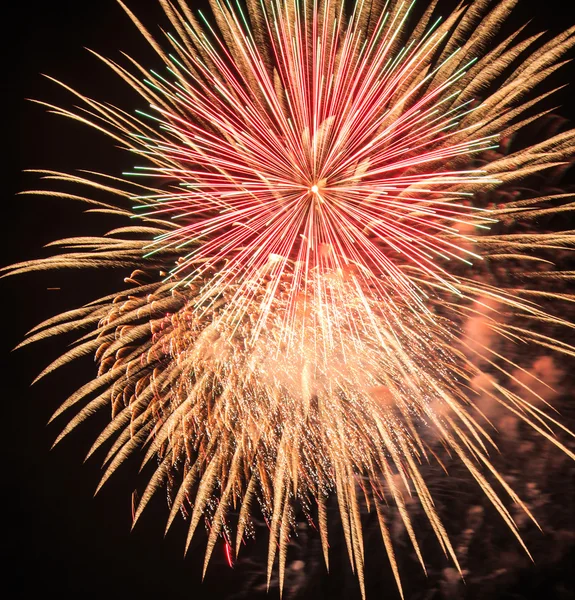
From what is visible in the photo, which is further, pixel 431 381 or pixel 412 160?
pixel 431 381

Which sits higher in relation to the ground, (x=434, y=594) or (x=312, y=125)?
(x=312, y=125)

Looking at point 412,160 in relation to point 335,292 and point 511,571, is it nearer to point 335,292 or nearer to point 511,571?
point 335,292

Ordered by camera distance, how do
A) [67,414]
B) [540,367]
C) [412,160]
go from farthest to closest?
[67,414]
[540,367]
[412,160]

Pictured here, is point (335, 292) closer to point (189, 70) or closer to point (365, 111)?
point (365, 111)

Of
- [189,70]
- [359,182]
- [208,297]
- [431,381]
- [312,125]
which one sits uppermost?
[189,70]

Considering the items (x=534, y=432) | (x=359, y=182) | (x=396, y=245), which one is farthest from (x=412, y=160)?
(x=534, y=432)

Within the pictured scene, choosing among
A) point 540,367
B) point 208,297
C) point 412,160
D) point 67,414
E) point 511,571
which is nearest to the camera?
point 412,160
